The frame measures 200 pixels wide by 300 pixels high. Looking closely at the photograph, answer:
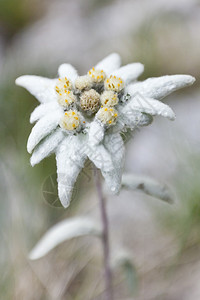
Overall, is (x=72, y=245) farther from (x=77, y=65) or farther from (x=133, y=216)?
(x=77, y=65)

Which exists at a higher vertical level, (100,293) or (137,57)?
(137,57)

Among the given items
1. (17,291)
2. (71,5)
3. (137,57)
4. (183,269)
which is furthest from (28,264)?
(71,5)

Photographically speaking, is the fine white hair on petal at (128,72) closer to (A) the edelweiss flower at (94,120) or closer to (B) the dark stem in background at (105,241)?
(A) the edelweiss flower at (94,120)

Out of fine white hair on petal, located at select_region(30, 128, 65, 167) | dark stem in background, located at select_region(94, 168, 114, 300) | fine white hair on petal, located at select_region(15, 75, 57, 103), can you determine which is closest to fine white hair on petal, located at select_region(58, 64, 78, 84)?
fine white hair on petal, located at select_region(15, 75, 57, 103)

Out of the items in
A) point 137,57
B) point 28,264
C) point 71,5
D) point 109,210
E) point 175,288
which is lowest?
point 175,288

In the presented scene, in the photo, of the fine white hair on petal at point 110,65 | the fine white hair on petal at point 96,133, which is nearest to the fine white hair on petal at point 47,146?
the fine white hair on petal at point 96,133

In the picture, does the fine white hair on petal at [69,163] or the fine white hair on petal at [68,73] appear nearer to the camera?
the fine white hair on petal at [69,163]

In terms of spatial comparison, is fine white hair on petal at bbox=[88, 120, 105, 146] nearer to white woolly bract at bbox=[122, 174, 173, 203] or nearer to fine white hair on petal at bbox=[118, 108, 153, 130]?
fine white hair on petal at bbox=[118, 108, 153, 130]
